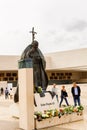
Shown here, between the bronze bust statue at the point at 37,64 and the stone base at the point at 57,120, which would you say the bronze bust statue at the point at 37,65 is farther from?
the stone base at the point at 57,120

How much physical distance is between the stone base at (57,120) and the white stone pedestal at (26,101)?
39 cm

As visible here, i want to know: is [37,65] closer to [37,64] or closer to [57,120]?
[37,64]

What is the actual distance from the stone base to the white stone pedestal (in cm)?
39

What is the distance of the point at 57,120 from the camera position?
11398 mm

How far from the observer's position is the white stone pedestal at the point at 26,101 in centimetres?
1048

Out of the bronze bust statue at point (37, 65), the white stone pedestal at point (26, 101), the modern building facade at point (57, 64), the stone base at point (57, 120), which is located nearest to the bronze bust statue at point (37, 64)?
the bronze bust statue at point (37, 65)

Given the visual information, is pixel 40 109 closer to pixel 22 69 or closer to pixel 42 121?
pixel 42 121

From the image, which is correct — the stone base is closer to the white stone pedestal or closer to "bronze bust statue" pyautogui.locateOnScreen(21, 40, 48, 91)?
the white stone pedestal

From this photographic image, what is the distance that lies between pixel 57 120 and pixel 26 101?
5.69 ft

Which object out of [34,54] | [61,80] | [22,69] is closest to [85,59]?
[61,80]

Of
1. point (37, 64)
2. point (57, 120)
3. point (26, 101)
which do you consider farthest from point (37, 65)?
point (26, 101)

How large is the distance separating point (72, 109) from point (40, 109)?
5.12ft

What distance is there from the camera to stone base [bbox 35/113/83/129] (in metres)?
10.8

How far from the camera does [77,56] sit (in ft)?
148
